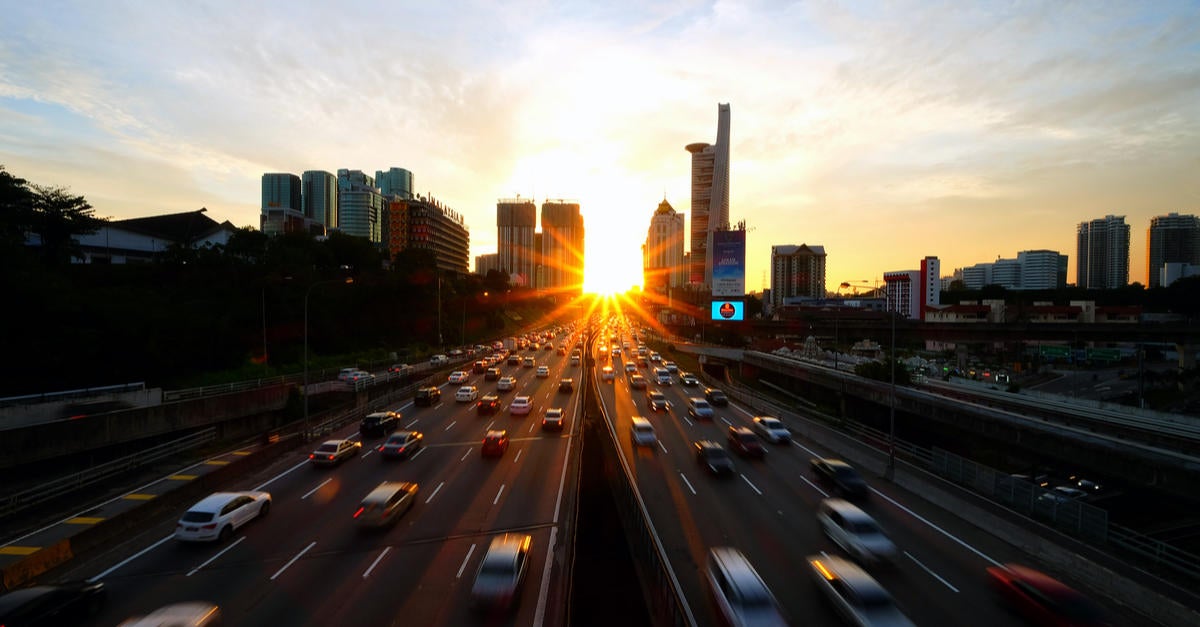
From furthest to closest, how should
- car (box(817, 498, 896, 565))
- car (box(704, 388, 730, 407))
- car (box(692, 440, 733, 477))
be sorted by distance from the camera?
car (box(704, 388, 730, 407)) < car (box(692, 440, 733, 477)) < car (box(817, 498, 896, 565))

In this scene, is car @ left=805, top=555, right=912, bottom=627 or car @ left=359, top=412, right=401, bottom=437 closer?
car @ left=805, top=555, right=912, bottom=627

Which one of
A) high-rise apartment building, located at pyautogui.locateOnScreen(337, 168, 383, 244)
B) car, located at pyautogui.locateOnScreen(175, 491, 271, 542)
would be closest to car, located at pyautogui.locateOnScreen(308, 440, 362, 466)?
car, located at pyautogui.locateOnScreen(175, 491, 271, 542)

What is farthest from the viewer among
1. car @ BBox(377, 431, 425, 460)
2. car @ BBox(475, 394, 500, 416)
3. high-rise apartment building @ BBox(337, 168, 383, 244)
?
high-rise apartment building @ BBox(337, 168, 383, 244)

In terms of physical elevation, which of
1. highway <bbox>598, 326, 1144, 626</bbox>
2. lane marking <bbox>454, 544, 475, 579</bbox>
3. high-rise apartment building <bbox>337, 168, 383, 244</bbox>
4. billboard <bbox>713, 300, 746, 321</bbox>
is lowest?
highway <bbox>598, 326, 1144, 626</bbox>

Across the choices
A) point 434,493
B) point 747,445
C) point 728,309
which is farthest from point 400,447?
point 728,309

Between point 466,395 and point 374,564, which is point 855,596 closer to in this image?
point 374,564

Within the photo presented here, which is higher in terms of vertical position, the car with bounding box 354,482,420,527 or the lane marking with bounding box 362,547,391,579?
the car with bounding box 354,482,420,527

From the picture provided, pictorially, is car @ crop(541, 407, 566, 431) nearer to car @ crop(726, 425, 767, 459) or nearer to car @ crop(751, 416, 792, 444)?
car @ crop(726, 425, 767, 459)

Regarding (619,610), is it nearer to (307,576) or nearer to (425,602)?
(425,602)
